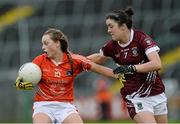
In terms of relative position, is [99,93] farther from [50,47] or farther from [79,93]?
[50,47]

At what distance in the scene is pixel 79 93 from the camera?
826 inches

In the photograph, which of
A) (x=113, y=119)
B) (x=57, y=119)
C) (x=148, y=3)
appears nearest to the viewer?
(x=57, y=119)

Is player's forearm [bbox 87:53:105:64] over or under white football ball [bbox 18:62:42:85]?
over

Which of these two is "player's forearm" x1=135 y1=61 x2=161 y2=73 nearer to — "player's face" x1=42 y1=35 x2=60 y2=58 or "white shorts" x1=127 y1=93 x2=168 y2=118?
"white shorts" x1=127 y1=93 x2=168 y2=118

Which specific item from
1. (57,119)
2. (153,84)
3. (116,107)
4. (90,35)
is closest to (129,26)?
(153,84)

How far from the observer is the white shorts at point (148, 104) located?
30.0ft

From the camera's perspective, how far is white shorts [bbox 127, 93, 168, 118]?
9152mm

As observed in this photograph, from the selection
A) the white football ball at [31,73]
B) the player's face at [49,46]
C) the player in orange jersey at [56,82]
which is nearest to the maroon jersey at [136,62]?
the player in orange jersey at [56,82]

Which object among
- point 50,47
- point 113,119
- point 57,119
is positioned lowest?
point 113,119

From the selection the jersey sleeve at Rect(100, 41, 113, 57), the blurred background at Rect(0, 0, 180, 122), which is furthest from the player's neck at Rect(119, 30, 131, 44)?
the blurred background at Rect(0, 0, 180, 122)

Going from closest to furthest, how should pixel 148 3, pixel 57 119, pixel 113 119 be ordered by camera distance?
pixel 57 119 → pixel 113 119 → pixel 148 3

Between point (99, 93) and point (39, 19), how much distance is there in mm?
4855

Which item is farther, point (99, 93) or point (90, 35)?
point (90, 35)

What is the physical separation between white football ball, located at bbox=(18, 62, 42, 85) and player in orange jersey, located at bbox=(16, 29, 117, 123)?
64mm
